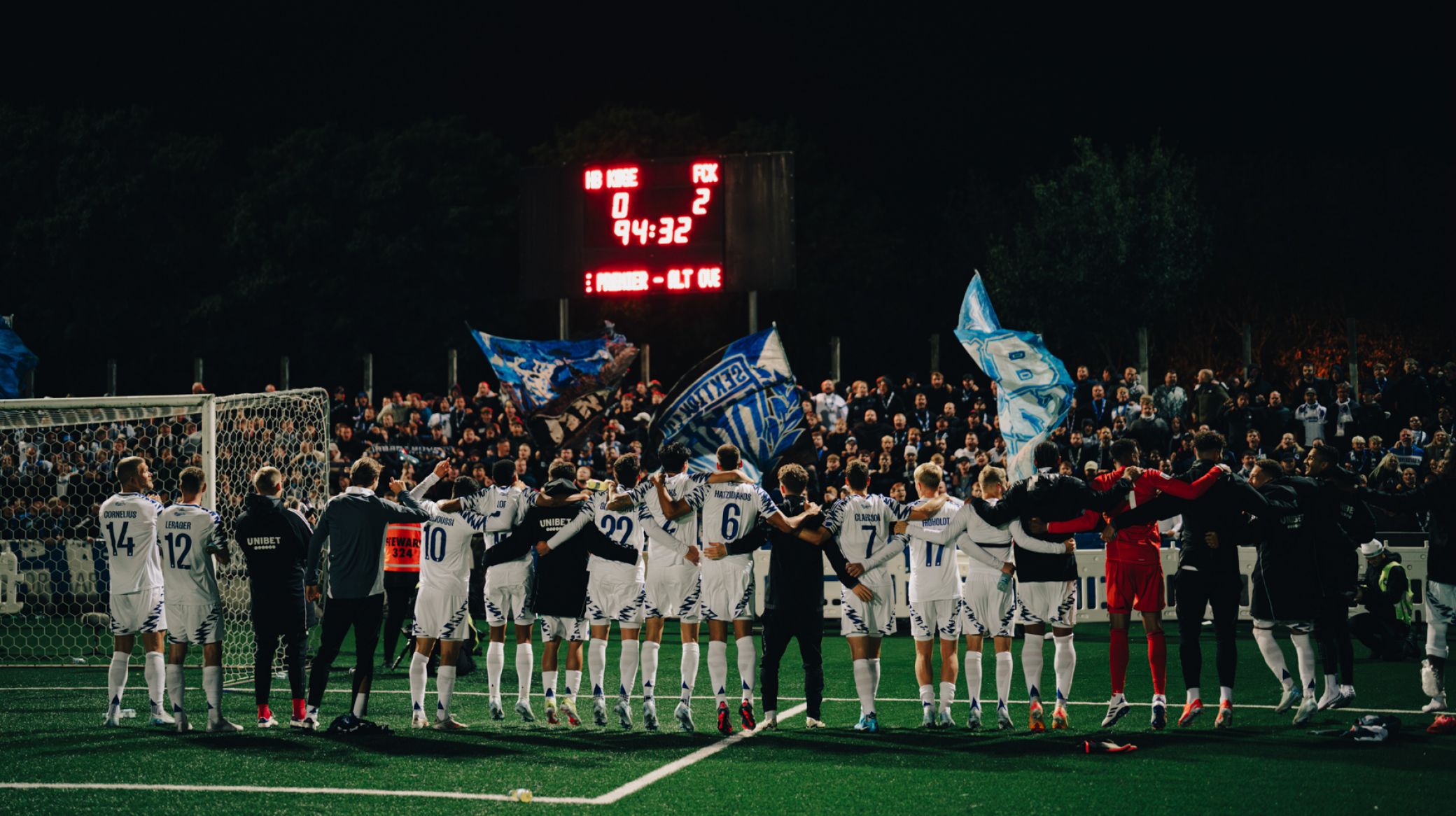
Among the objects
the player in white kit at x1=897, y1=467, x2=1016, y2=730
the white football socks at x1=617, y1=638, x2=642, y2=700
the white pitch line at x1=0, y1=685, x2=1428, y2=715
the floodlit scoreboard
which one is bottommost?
the white pitch line at x1=0, y1=685, x2=1428, y2=715

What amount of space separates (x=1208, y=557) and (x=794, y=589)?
9.95ft

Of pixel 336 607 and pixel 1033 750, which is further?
pixel 336 607

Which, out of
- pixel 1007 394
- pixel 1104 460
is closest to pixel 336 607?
pixel 1007 394

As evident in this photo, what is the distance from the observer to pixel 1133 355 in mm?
46750

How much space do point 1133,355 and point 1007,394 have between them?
29188mm

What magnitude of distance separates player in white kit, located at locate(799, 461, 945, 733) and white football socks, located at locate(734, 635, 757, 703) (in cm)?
71

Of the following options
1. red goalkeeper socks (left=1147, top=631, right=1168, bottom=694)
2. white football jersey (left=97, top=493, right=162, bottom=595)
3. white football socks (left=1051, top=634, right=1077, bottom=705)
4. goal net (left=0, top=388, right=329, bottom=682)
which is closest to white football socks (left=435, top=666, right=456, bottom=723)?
white football jersey (left=97, top=493, right=162, bottom=595)

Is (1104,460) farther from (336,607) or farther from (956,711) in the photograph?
(336,607)

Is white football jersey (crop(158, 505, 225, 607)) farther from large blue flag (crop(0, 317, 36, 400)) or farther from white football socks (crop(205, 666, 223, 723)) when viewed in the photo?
large blue flag (crop(0, 317, 36, 400))

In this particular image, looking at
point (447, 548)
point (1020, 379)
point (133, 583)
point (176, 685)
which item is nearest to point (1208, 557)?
point (447, 548)

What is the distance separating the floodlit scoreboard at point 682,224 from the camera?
982 inches

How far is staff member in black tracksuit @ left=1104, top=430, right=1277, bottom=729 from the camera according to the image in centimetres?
1074

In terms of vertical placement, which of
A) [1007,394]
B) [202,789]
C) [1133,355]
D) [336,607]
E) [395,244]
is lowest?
[202,789]

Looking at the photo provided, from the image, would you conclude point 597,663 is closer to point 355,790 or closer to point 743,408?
point 355,790
